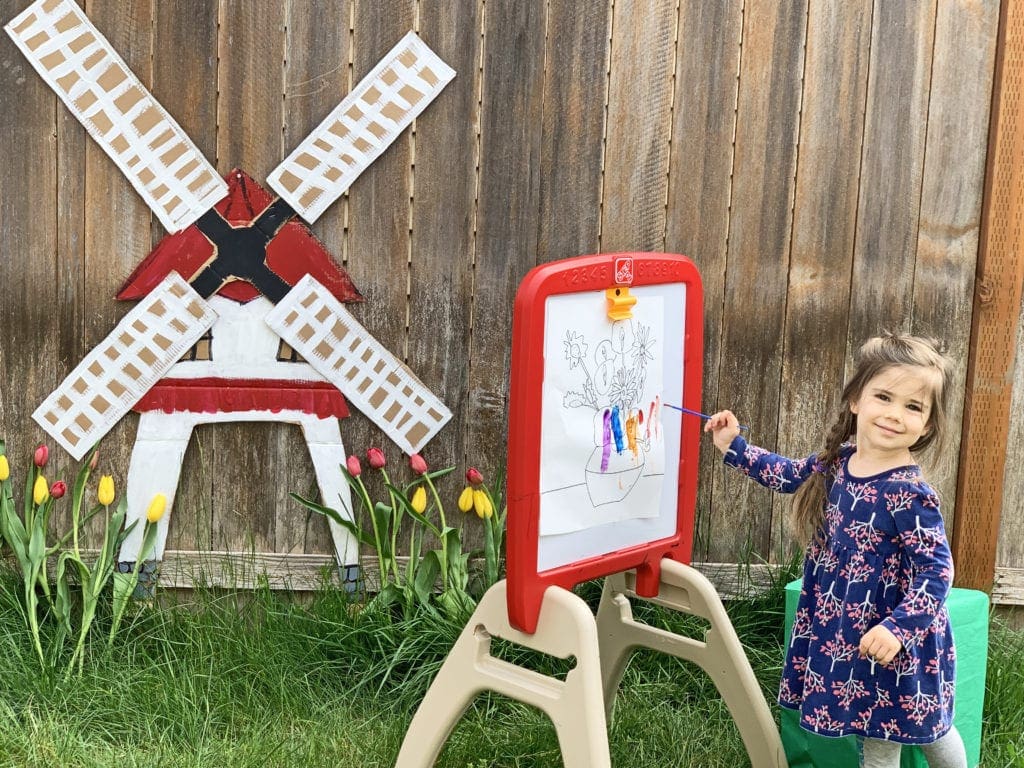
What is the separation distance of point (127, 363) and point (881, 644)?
206 centimetres

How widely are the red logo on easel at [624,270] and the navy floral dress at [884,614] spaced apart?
2.03 feet

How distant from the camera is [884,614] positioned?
7.88ft

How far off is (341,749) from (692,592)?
0.93 meters

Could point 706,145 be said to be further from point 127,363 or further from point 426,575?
point 127,363

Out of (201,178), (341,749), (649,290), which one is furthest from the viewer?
(201,178)

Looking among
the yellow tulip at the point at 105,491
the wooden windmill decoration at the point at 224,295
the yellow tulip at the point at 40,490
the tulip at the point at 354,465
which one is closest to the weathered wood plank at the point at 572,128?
the wooden windmill decoration at the point at 224,295

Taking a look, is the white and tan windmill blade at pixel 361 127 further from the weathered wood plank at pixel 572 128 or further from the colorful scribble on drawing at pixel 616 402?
the colorful scribble on drawing at pixel 616 402

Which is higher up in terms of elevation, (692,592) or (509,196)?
(509,196)

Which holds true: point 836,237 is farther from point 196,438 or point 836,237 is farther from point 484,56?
point 196,438

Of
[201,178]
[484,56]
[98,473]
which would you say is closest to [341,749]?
[98,473]

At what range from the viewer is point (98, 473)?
10.9 ft

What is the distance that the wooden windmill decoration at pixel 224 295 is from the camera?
10.3ft

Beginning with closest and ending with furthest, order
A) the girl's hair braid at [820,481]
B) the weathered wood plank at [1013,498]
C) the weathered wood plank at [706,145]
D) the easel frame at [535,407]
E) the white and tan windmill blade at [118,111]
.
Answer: the easel frame at [535,407], the girl's hair braid at [820,481], the white and tan windmill blade at [118,111], the weathered wood plank at [706,145], the weathered wood plank at [1013,498]

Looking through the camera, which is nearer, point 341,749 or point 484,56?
point 341,749
